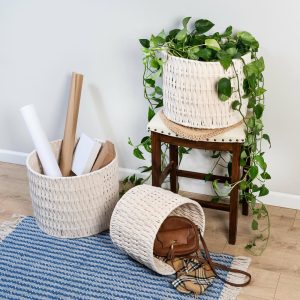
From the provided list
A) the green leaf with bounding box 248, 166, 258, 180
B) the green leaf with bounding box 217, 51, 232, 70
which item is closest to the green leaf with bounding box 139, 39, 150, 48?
the green leaf with bounding box 217, 51, 232, 70

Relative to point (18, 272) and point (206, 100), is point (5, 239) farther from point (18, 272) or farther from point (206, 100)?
point (206, 100)

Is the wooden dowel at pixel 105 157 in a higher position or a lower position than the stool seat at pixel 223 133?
lower

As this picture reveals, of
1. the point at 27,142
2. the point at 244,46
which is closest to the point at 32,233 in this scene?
the point at 27,142

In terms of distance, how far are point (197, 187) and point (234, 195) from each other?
0.42 metres

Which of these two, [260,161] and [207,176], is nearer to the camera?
[260,161]

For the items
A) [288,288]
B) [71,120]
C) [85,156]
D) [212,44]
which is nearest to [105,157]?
[85,156]

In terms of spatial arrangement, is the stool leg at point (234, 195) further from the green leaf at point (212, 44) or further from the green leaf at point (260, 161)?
the green leaf at point (212, 44)

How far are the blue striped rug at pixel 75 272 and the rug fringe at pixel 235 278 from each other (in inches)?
0.5

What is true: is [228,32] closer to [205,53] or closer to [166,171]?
[205,53]

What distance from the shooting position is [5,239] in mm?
2037

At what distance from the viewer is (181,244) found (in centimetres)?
183

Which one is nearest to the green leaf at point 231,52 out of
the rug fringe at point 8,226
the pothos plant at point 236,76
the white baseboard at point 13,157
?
the pothos plant at point 236,76

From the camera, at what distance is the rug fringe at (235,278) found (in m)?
1.72

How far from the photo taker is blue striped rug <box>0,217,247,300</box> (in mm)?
1739
